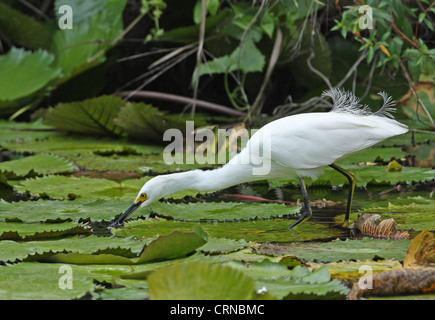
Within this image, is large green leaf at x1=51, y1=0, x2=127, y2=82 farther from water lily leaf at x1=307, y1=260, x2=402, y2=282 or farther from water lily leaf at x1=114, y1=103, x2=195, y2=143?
water lily leaf at x1=307, y1=260, x2=402, y2=282

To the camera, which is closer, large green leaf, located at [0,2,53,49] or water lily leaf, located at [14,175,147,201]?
water lily leaf, located at [14,175,147,201]

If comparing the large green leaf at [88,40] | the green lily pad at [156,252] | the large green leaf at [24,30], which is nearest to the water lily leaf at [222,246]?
the green lily pad at [156,252]

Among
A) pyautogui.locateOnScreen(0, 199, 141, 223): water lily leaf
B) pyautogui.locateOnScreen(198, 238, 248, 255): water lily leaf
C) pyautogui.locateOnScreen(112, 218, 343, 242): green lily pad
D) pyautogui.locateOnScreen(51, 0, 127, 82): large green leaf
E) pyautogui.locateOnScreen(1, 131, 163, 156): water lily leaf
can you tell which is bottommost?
pyautogui.locateOnScreen(112, 218, 343, 242): green lily pad

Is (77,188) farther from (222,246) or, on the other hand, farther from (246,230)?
(222,246)

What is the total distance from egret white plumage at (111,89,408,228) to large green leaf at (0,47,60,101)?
13.3ft

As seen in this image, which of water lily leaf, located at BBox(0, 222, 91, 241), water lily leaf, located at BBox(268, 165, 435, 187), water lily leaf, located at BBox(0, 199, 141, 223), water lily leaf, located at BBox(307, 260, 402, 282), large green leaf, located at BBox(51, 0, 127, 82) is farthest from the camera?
large green leaf, located at BBox(51, 0, 127, 82)

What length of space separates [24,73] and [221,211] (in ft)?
14.6

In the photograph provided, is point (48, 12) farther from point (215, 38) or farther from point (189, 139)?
point (189, 139)

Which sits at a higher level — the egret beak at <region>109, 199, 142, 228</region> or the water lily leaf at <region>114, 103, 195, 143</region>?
the water lily leaf at <region>114, 103, 195, 143</region>

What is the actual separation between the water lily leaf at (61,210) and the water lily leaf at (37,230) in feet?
0.24

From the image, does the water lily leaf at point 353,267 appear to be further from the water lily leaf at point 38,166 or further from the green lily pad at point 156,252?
the water lily leaf at point 38,166

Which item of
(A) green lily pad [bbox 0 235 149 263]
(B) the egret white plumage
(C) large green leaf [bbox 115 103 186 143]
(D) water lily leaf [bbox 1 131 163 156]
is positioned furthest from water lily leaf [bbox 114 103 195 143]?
(A) green lily pad [bbox 0 235 149 263]

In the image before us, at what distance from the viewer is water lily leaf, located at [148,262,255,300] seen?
159cm
